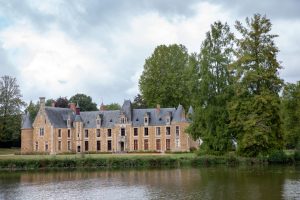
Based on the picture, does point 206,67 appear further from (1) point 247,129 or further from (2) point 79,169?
(2) point 79,169

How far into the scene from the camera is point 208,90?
35781 millimetres

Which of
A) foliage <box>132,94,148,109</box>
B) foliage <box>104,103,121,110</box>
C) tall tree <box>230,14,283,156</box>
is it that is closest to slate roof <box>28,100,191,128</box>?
foliage <box>132,94,148,109</box>

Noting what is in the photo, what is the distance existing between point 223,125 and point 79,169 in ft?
39.0

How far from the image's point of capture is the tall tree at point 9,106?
54156 mm

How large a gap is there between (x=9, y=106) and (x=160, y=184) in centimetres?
3491

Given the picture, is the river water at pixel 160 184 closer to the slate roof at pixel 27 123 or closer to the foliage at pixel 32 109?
the slate roof at pixel 27 123

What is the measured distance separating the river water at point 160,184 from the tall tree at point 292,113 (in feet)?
42.8

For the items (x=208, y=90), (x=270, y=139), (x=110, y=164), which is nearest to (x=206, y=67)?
(x=208, y=90)

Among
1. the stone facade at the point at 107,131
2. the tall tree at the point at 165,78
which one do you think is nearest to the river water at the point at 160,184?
the stone facade at the point at 107,131

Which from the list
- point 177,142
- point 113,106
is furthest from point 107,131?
point 113,106

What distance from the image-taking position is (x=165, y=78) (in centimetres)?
5581

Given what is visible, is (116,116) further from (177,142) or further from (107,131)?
(177,142)

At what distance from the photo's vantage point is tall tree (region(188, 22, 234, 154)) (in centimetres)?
3519

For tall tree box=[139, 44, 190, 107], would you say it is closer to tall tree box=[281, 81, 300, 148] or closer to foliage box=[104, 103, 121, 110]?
tall tree box=[281, 81, 300, 148]
